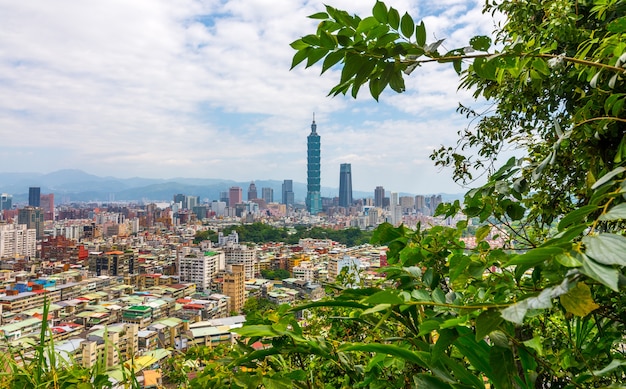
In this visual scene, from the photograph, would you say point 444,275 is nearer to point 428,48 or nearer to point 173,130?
point 428,48

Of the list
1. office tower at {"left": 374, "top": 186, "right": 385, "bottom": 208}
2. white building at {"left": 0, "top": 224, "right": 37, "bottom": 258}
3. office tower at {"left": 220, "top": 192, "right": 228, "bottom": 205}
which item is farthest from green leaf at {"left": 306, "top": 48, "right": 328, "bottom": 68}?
office tower at {"left": 220, "top": 192, "right": 228, "bottom": 205}

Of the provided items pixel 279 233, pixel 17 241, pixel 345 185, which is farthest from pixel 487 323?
pixel 345 185

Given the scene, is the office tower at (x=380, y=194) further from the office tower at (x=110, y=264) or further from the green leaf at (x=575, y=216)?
the green leaf at (x=575, y=216)

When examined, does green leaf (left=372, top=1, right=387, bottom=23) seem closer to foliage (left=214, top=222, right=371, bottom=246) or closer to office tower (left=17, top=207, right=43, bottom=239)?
foliage (left=214, top=222, right=371, bottom=246)

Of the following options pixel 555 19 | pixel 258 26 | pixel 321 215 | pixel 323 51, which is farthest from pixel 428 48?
pixel 321 215

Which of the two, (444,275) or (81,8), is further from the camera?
(81,8)

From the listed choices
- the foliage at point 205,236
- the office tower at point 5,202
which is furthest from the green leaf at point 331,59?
the office tower at point 5,202
